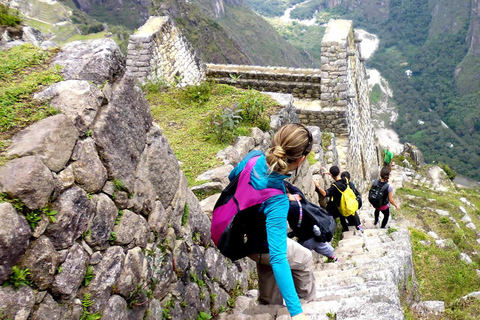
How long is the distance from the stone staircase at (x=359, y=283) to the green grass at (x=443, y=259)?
1.77 feet

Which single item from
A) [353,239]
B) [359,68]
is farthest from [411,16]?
[353,239]

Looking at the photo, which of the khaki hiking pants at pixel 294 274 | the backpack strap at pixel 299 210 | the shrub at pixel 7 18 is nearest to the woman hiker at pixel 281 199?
the khaki hiking pants at pixel 294 274

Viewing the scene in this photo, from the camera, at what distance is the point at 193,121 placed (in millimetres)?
7238

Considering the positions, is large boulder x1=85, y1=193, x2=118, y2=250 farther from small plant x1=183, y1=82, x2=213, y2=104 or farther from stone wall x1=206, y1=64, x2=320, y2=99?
stone wall x1=206, y1=64, x2=320, y2=99

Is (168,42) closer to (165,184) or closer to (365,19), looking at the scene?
(165,184)

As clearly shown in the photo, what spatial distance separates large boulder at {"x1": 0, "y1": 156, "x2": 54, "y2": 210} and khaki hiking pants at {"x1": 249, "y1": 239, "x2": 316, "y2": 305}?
69.8 inches

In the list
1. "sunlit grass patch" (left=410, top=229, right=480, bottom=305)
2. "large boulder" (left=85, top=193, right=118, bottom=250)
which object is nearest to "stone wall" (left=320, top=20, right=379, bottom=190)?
"sunlit grass patch" (left=410, top=229, right=480, bottom=305)

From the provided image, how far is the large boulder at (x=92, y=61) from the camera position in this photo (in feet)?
9.70

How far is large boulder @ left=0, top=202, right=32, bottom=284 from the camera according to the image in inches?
75.7

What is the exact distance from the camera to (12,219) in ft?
6.48

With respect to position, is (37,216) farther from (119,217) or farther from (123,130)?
(123,130)

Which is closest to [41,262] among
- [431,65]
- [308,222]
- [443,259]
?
[308,222]

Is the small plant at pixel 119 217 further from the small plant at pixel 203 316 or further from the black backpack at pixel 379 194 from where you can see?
the black backpack at pixel 379 194

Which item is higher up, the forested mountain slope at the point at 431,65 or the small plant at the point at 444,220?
the small plant at the point at 444,220
